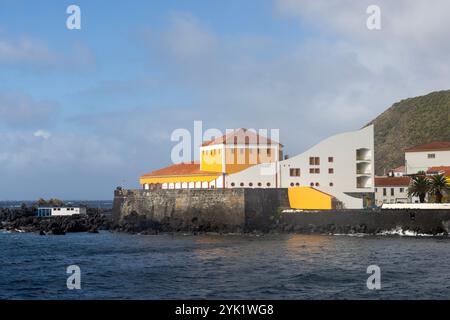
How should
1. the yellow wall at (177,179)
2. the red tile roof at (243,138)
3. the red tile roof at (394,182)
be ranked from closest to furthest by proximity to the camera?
1. the yellow wall at (177,179)
2. the red tile roof at (243,138)
3. the red tile roof at (394,182)

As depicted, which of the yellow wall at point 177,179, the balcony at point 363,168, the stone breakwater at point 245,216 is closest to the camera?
the stone breakwater at point 245,216

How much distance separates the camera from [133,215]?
67.6 m

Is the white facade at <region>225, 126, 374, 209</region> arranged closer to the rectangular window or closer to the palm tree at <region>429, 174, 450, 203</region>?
the rectangular window

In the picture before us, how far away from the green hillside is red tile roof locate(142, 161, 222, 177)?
2185 inches

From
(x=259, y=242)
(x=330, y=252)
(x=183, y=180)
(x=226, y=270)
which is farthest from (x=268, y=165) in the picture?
(x=226, y=270)

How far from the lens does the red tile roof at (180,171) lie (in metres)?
68.8

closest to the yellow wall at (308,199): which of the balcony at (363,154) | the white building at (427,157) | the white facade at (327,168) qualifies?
the white facade at (327,168)

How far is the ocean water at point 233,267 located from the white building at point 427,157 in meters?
27.9

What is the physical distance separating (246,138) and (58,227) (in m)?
21.4

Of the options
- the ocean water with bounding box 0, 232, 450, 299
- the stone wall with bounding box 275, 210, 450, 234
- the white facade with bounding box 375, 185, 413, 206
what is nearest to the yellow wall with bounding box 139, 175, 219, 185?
the stone wall with bounding box 275, 210, 450, 234

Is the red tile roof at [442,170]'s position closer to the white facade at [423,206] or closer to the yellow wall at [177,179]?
the white facade at [423,206]

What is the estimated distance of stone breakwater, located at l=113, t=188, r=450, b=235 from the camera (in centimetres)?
5300

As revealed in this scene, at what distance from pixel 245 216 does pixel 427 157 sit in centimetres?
2814

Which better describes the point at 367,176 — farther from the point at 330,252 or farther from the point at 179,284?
the point at 179,284
